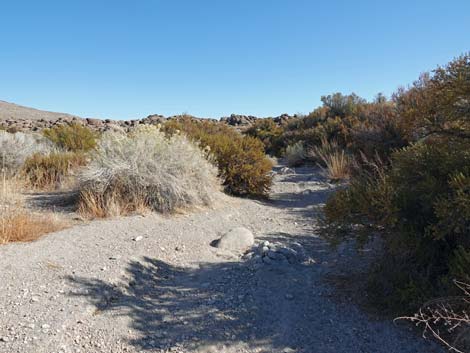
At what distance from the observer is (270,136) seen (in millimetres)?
20891

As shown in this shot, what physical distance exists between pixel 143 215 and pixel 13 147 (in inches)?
197

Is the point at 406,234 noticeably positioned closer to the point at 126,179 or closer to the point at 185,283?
the point at 185,283

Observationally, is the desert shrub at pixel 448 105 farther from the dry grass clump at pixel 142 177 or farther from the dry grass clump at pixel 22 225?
the dry grass clump at pixel 22 225

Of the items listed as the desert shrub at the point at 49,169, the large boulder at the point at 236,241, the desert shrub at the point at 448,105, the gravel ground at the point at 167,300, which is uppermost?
the desert shrub at the point at 448,105

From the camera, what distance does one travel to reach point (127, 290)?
12.8 ft

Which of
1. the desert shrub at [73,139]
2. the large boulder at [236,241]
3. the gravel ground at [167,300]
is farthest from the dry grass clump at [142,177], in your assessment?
the desert shrub at [73,139]

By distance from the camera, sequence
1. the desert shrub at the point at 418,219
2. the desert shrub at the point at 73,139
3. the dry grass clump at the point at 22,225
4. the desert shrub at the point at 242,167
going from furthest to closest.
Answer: the desert shrub at the point at 73,139 < the desert shrub at the point at 242,167 < the dry grass clump at the point at 22,225 < the desert shrub at the point at 418,219

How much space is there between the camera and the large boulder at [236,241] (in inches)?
214

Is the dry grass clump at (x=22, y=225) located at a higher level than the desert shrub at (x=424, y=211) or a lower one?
lower

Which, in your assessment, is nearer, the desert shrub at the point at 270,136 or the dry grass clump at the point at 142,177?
the dry grass clump at the point at 142,177

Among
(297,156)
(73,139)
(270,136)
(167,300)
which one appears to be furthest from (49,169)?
(270,136)

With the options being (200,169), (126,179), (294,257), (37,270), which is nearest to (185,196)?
(200,169)

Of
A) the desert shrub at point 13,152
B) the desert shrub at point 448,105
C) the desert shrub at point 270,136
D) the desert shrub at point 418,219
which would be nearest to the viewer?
the desert shrub at point 418,219

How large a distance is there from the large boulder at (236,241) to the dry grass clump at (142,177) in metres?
1.42
